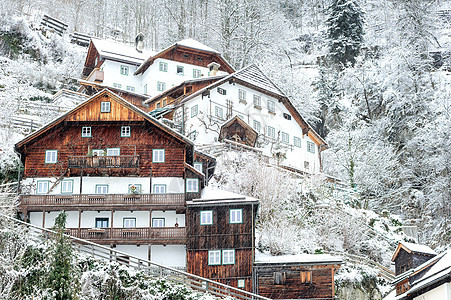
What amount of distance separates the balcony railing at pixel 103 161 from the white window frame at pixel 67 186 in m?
1.09

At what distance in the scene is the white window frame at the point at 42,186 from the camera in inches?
1596

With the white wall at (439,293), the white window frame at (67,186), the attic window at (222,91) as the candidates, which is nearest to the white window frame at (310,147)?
the attic window at (222,91)

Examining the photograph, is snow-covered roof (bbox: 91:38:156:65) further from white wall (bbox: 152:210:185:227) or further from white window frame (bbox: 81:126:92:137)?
white wall (bbox: 152:210:185:227)

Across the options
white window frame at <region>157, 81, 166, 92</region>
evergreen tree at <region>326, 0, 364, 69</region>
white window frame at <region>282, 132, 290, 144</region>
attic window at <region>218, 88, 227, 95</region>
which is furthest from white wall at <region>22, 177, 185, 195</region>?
evergreen tree at <region>326, 0, 364, 69</region>

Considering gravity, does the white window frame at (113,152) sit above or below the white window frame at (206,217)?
above

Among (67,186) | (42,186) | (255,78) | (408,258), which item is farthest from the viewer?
(255,78)

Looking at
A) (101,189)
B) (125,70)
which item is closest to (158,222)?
(101,189)

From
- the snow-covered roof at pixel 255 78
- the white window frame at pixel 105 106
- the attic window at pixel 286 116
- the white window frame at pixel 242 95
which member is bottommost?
the white window frame at pixel 105 106

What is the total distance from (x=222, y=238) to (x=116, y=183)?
813 cm

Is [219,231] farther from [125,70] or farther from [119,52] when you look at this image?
[119,52]

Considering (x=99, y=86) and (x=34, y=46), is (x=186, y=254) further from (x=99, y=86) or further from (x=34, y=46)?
(x=34, y=46)

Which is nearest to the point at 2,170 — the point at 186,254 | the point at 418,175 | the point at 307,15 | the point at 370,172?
the point at 186,254

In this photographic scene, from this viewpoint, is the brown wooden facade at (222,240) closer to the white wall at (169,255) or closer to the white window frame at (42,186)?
the white wall at (169,255)

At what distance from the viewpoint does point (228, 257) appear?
38.4 m
